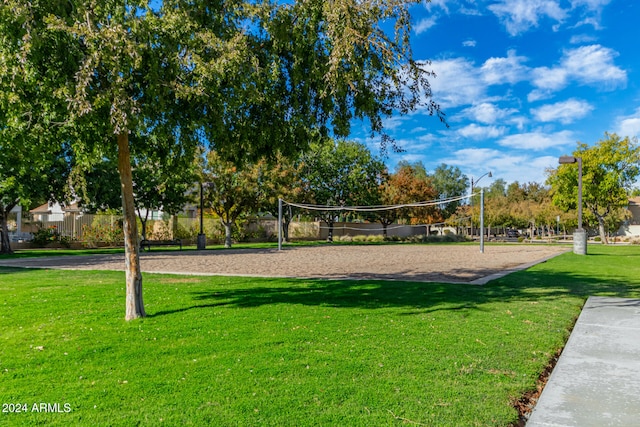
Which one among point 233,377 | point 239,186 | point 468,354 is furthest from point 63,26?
point 239,186

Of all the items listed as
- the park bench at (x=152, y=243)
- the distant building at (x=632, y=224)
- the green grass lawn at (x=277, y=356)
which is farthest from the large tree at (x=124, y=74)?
the distant building at (x=632, y=224)

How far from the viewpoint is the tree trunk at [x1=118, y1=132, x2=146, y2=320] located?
695 centimetres

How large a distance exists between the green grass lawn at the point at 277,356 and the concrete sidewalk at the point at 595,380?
0.24m

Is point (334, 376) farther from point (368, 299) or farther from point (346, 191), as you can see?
point (346, 191)

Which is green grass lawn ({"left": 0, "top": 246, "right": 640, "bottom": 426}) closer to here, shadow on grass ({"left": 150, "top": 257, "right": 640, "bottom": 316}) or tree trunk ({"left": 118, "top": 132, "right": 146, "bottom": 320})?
shadow on grass ({"left": 150, "top": 257, "right": 640, "bottom": 316})

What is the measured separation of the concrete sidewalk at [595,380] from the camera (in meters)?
3.42

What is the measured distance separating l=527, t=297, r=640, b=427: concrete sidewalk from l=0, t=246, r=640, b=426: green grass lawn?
238 mm

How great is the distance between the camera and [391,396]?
151 inches

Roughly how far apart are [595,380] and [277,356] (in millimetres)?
3128

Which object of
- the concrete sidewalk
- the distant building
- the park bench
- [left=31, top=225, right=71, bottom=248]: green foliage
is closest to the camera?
the concrete sidewalk

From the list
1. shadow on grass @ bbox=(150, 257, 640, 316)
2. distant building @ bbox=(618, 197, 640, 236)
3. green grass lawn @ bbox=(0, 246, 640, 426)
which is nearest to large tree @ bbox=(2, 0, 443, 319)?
green grass lawn @ bbox=(0, 246, 640, 426)

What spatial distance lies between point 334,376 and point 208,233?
116ft

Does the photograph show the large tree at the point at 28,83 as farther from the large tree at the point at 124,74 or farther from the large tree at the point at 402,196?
the large tree at the point at 402,196

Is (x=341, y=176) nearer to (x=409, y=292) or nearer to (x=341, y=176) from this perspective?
(x=341, y=176)
